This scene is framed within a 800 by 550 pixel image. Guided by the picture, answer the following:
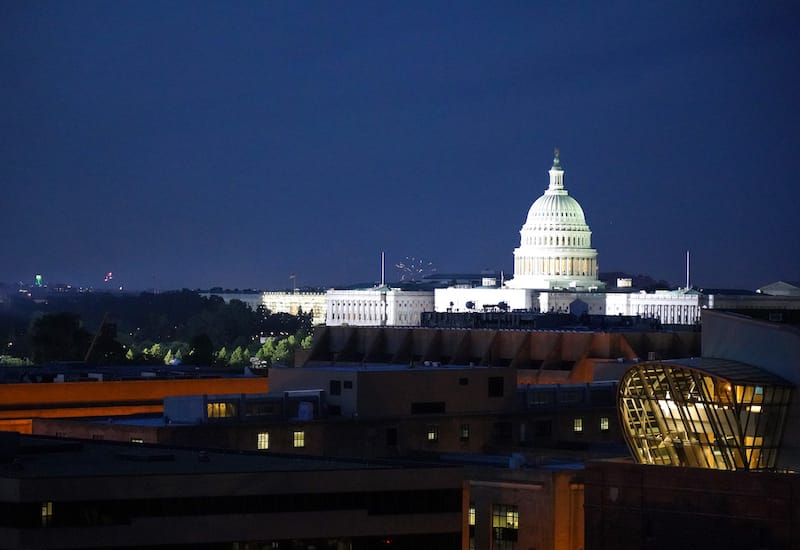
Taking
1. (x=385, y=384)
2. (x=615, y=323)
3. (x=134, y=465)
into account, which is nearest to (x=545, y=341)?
(x=615, y=323)

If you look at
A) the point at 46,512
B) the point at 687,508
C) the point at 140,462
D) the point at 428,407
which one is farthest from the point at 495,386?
the point at 46,512

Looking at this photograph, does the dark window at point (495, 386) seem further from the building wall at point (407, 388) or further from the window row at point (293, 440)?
the window row at point (293, 440)

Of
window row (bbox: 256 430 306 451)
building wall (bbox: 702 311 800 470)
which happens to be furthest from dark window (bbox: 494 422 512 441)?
building wall (bbox: 702 311 800 470)

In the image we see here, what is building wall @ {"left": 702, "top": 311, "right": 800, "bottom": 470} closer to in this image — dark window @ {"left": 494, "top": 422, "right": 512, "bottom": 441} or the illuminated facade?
the illuminated facade

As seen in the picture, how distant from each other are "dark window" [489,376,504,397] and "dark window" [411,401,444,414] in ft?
11.0

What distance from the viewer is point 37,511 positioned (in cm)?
6091

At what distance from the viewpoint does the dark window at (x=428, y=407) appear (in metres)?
92.9

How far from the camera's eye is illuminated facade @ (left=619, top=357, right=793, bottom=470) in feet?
237

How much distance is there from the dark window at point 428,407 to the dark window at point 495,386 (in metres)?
3.34

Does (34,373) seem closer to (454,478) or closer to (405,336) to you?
(405,336)

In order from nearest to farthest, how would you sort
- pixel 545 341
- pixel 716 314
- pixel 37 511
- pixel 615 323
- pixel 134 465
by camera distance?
pixel 37 511
pixel 134 465
pixel 716 314
pixel 545 341
pixel 615 323

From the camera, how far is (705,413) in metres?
73.2

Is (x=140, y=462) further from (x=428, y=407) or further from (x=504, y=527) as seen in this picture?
(x=428, y=407)

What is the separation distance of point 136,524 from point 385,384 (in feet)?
101
